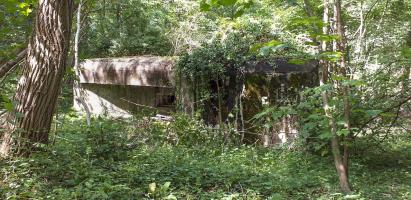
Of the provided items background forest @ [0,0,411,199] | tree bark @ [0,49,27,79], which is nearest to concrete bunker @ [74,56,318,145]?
background forest @ [0,0,411,199]

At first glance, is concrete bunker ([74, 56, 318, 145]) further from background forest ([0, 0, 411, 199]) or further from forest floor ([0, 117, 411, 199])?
forest floor ([0, 117, 411, 199])

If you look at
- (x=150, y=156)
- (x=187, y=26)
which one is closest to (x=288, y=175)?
(x=150, y=156)

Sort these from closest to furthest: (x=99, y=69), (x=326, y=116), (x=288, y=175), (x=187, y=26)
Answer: (x=326, y=116) < (x=288, y=175) < (x=187, y=26) < (x=99, y=69)

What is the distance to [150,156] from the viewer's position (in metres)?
5.46

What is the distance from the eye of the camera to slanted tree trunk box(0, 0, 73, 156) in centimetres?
396

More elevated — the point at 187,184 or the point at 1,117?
the point at 1,117

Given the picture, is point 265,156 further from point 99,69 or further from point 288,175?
point 99,69

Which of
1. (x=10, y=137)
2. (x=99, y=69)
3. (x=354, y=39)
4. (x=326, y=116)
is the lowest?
(x=10, y=137)

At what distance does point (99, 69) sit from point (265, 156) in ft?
19.7

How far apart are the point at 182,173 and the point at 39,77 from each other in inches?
81.7

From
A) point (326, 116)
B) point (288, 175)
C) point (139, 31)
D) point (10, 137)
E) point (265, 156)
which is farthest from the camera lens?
point (139, 31)

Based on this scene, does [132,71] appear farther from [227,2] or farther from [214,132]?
[227,2]

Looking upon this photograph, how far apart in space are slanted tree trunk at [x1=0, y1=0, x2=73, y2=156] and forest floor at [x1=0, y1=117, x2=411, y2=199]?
0.85 ft

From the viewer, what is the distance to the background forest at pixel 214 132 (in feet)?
11.9
